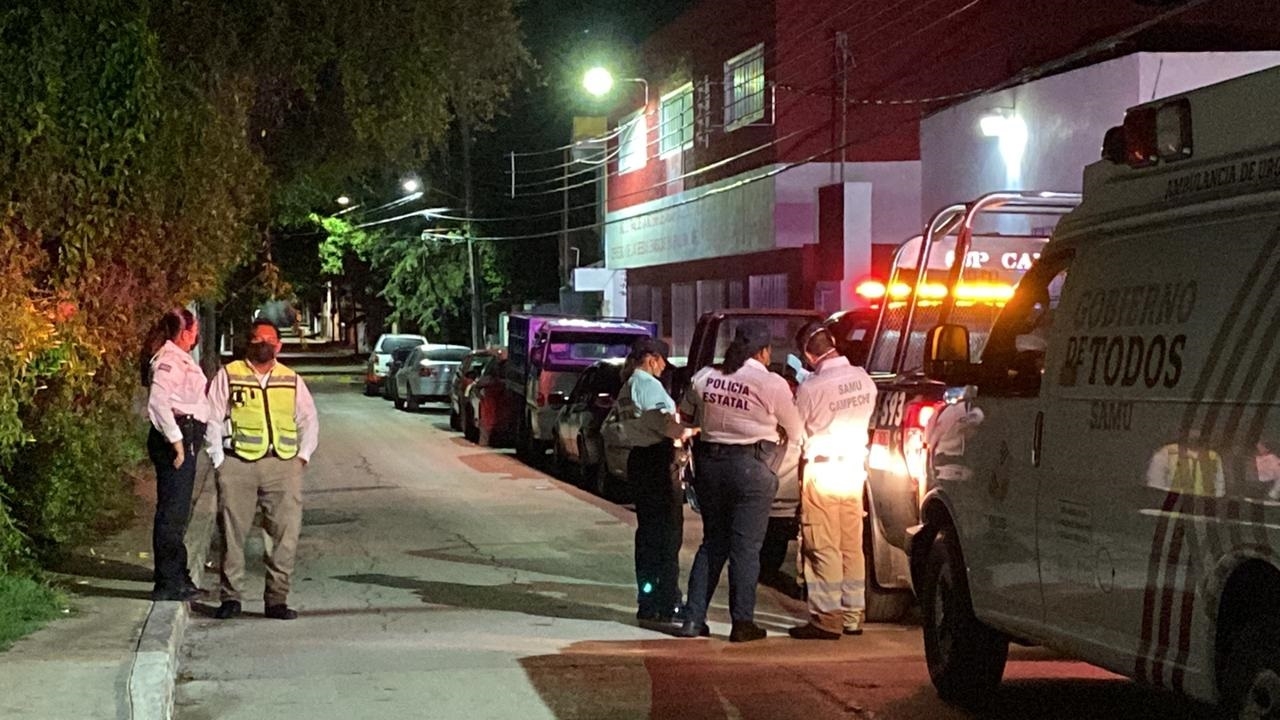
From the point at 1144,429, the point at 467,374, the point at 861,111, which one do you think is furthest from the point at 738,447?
the point at 861,111

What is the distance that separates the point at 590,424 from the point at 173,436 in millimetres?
9246

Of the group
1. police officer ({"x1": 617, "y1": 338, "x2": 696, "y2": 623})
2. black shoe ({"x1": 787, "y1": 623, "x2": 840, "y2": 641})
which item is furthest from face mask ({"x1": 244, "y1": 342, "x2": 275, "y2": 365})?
black shoe ({"x1": 787, "y1": 623, "x2": 840, "y2": 641})

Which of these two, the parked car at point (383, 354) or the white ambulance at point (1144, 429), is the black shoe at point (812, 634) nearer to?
the white ambulance at point (1144, 429)

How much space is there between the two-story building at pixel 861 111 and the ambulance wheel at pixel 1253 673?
548 inches

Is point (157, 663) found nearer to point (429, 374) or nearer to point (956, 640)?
point (956, 640)

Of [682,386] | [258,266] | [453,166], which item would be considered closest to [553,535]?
[682,386]

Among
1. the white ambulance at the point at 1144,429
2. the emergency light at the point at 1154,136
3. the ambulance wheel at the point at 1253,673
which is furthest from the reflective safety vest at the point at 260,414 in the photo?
the ambulance wheel at the point at 1253,673

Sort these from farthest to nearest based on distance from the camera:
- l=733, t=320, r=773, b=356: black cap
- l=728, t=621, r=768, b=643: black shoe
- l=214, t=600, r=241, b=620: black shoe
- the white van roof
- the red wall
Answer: the red wall < l=214, t=600, r=241, b=620: black shoe < l=728, t=621, r=768, b=643: black shoe < l=733, t=320, r=773, b=356: black cap < the white van roof

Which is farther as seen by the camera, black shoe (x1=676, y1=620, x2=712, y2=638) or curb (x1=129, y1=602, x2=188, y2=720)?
black shoe (x1=676, y1=620, x2=712, y2=638)

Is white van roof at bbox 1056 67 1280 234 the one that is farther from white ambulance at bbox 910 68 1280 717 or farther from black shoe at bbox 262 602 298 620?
black shoe at bbox 262 602 298 620

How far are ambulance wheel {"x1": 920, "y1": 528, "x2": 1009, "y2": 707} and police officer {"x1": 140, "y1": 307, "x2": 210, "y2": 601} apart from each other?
4.80 metres

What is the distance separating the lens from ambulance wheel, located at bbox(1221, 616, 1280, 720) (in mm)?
5379

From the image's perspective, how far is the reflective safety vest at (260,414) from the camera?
10.5 meters

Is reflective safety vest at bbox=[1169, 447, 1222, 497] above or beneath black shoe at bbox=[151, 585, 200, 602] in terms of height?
above
